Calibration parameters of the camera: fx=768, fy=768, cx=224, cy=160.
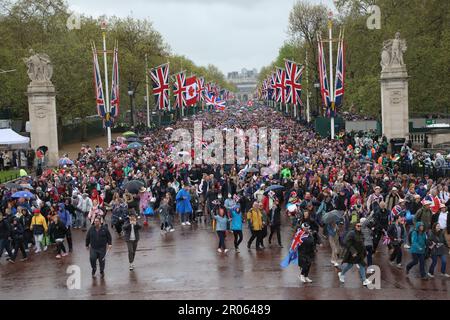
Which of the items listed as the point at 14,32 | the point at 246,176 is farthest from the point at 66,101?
the point at 246,176

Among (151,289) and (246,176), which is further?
(246,176)

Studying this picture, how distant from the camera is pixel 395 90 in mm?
40938

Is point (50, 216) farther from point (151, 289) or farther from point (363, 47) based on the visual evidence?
point (363, 47)

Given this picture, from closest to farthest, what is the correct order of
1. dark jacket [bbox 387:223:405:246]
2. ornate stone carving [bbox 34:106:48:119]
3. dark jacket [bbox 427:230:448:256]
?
dark jacket [bbox 427:230:448:256], dark jacket [bbox 387:223:405:246], ornate stone carving [bbox 34:106:48:119]

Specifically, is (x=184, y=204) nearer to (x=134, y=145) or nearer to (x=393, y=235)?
(x=393, y=235)

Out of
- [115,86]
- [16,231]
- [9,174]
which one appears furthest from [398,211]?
[115,86]

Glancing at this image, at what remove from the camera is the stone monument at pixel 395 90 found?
40.8 metres

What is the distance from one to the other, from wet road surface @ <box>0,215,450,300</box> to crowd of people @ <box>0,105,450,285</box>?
34cm

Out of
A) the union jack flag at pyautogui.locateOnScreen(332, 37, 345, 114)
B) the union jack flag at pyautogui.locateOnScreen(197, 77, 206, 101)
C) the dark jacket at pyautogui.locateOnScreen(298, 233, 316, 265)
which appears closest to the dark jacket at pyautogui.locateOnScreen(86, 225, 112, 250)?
the dark jacket at pyautogui.locateOnScreen(298, 233, 316, 265)

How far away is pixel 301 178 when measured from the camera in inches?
981

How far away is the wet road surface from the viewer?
14305 mm

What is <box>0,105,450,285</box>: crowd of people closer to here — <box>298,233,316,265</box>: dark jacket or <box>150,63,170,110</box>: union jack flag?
<box>298,233,316,265</box>: dark jacket

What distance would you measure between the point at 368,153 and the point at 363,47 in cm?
2146
